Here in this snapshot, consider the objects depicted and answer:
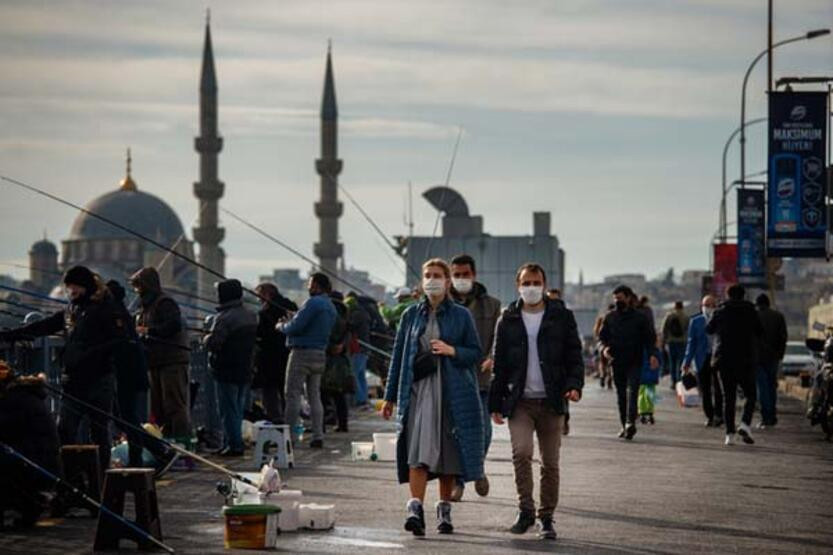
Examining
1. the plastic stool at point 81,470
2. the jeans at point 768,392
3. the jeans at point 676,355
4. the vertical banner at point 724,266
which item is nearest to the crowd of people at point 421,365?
the plastic stool at point 81,470

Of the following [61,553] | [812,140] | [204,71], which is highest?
[204,71]

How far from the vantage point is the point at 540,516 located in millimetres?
14219

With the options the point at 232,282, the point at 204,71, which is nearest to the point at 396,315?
the point at 232,282

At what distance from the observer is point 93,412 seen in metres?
16.4

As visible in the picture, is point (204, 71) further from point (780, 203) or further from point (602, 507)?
point (602, 507)

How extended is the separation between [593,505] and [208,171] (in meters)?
140

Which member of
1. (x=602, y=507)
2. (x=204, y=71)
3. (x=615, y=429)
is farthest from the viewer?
(x=204, y=71)

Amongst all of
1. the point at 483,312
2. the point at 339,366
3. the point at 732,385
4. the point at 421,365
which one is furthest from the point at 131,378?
the point at 732,385

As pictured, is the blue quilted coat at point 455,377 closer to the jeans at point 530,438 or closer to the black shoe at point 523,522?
the jeans at point 530,438

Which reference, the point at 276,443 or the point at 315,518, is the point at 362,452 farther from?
the point at 315,518

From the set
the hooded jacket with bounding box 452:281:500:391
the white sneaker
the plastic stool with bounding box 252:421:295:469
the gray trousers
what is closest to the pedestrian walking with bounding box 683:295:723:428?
the white sneaker

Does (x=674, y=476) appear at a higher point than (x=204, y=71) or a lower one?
lower

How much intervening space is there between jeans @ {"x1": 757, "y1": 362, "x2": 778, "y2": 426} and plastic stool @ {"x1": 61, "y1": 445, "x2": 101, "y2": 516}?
15120 mm

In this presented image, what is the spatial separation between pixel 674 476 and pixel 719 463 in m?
2.00
